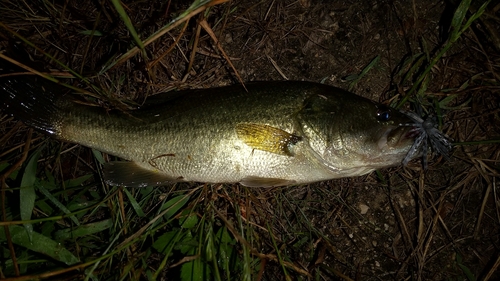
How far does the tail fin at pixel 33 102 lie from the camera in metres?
2.87

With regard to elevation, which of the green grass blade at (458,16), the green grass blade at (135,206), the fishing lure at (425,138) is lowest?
the green grass blade at (135,206)

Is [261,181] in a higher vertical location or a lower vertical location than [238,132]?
lower

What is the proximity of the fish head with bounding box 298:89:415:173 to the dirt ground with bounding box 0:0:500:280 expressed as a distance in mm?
490

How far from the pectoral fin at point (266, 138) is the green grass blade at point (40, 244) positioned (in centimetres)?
174

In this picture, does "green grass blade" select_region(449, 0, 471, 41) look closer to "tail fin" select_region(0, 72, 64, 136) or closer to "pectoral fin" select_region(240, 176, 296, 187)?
"pectoral fin" select_region(240, 176, 296, 187)

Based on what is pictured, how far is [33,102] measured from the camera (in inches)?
114

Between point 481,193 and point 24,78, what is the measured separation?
13.5ft

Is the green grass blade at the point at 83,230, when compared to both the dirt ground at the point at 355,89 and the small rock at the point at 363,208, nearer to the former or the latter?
the dirt ground at the point at 355,89

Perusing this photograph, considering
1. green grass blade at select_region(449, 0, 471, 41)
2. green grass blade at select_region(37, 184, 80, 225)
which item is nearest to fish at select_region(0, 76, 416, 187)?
green grass blade at select_region(37, 184, 80, 225)

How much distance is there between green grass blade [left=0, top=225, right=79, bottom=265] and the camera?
2.75 metres

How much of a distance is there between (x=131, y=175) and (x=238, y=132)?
1007mm

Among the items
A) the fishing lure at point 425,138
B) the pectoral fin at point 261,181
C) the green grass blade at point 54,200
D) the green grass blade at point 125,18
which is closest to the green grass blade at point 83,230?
the green grass blade at point 54,200

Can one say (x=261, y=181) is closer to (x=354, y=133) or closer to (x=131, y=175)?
(x=354, y=133)

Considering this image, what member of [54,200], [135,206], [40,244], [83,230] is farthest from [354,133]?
[40,244]
